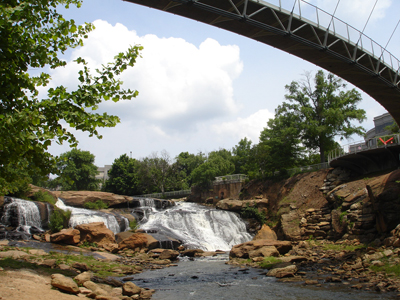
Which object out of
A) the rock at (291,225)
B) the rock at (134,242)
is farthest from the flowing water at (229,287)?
the rock at (291,225)

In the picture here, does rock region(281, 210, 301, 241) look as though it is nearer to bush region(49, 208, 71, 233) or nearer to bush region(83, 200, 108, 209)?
bush region(49, 208, 71, 233)

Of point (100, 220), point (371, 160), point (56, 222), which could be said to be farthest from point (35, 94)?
point (371, 160)

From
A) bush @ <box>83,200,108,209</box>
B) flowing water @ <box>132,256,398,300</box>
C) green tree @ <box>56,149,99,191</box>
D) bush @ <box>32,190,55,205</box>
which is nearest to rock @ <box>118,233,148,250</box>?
flowing water @ <box>132,256,398,300</box>

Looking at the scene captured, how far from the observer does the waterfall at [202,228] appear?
1134 inches

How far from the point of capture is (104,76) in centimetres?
870

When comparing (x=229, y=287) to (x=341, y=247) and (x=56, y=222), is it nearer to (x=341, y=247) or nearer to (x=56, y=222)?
(x=341, y=247)

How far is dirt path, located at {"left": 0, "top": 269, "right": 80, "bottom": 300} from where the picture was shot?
25.3 ft

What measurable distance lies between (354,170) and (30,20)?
33748mm

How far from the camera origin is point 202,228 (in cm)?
3189

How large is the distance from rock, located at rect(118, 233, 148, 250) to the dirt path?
13186mm

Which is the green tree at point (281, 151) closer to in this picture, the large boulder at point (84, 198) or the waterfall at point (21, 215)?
the large boulder at point (84, 198)

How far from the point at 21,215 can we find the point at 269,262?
806 inches

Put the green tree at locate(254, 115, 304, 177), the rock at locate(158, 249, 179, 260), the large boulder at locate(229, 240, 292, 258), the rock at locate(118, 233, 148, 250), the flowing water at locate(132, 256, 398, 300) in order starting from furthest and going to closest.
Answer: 1. the green tree at locate(254, 115, 304, 177)
2. the rock at locate(118, 233, 148, 250)
3. the large boulder at locate(229, 240, 292, 258)
4. the rock at locate(158, 249, 179, 260)
5. the flowing water at locate(132, 256, 398, 300)

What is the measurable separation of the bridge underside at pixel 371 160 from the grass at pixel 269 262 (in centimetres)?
1543
